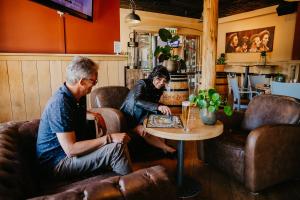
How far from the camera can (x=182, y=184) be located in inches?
81.2

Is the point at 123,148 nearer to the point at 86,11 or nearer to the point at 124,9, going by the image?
the point at 86,11

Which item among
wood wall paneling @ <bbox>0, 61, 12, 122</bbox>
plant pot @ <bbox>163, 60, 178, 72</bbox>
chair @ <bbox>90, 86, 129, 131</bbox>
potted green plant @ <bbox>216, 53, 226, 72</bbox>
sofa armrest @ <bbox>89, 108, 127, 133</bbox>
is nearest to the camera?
sofa armrest @ <bbox>89, 108, 127, 133</bbox>

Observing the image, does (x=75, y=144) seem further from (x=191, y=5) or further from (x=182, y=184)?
(x=191, y=5)

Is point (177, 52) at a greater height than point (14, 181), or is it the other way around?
point (177, 52)

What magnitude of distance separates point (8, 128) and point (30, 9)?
1.98 m

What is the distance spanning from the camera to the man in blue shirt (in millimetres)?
1343

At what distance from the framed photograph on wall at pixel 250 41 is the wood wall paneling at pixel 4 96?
7.90 meters

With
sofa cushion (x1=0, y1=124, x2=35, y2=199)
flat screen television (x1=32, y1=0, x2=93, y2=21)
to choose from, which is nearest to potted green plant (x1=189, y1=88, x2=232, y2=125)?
sofa cushion (x1=0, y1=124, x2=35, y2=199)

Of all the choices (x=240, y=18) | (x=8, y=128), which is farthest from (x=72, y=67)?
(x=240, y=18)

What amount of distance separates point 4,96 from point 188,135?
2307mm

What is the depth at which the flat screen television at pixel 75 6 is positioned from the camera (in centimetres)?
240

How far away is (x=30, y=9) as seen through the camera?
2.78m

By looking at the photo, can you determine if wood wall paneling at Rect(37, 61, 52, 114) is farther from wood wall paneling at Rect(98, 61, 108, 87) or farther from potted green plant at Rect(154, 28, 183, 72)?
potted green plant at Rect(154, 28, 183, 72)

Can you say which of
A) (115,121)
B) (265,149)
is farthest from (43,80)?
(265,149)
